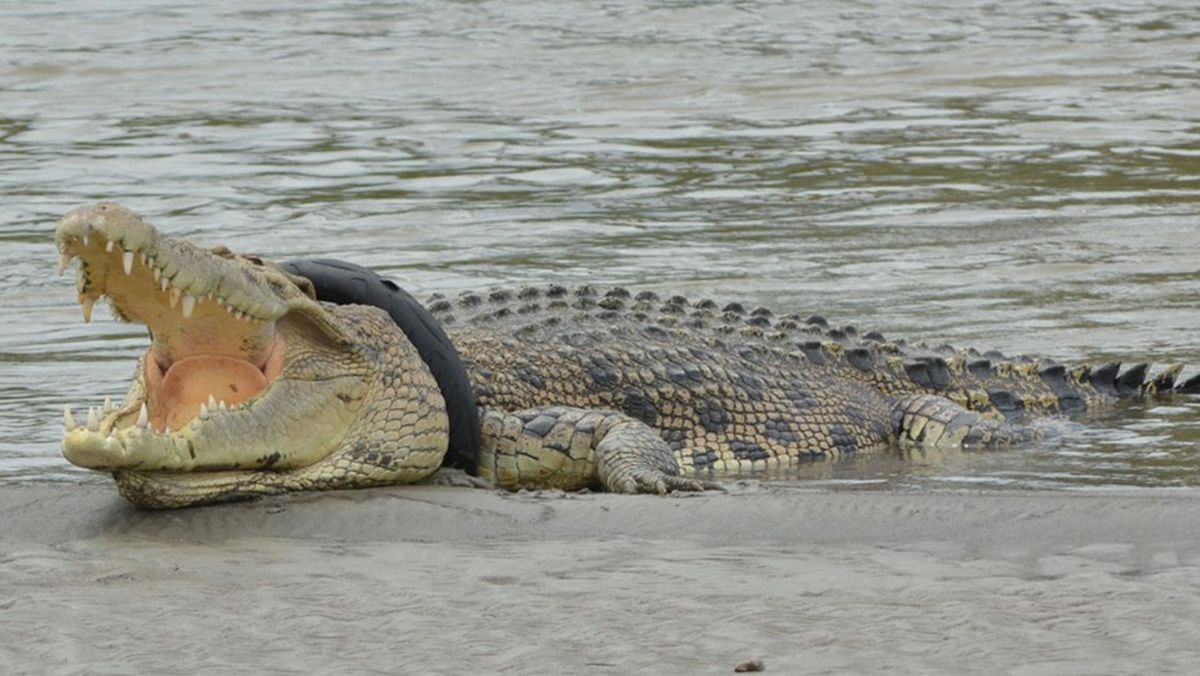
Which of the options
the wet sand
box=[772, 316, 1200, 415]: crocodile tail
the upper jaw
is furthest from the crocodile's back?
the upper jaw

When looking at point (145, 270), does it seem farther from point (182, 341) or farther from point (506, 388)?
point (506, 388)

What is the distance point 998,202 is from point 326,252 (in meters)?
4.00

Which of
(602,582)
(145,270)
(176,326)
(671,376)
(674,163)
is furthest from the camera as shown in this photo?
(674,163)

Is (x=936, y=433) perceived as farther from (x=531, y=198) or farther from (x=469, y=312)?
(x=531, y=198)

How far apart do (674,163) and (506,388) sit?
807 centimetres

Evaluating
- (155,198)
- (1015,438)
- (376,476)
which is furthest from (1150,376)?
(155,198)

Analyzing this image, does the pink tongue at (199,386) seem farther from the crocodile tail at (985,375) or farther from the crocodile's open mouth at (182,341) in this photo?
the crocodile tail at (985,375)

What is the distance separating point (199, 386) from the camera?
20.2ft

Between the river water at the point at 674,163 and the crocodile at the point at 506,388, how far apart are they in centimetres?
33

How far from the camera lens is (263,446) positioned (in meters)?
6.14

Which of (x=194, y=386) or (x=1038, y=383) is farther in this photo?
(x=1038, y=383)

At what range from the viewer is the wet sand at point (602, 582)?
463cm

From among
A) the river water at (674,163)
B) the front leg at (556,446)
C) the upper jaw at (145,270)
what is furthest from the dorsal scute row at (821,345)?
the upper jaw at (145,270)

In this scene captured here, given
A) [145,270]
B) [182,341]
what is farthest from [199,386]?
[145,270]
